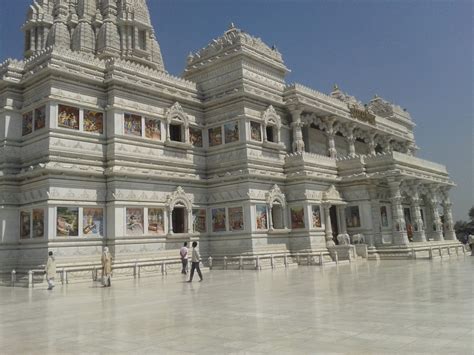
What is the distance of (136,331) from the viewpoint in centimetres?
969

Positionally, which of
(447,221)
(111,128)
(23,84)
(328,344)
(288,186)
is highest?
(23,84)

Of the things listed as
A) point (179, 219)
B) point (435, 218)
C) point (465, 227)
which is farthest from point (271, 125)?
point (465, 227)

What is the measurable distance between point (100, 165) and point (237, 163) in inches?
342

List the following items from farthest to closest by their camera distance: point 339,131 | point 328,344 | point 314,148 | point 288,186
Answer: point 339,131, point 314,148, point 288,186, point 328,344

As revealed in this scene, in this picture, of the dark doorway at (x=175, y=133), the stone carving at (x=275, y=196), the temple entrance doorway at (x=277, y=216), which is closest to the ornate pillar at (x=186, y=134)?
the dark doorway at (x=175, y=133)

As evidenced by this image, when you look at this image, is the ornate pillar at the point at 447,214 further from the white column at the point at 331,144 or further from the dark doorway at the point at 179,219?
the dark doorway at the point at 179,219

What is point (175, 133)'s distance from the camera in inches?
1228

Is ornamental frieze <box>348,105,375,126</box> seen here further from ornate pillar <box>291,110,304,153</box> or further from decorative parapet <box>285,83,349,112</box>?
ornate pillar <box>291,110,304,153</box>

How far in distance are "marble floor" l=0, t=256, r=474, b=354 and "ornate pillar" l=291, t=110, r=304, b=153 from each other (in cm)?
1661

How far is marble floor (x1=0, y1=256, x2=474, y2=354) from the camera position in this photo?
26.5 ft

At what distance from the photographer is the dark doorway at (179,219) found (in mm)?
29281

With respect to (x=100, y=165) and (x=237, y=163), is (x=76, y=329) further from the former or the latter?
(x=237, y=163)

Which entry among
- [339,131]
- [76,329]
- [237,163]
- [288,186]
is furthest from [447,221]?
[76,329]

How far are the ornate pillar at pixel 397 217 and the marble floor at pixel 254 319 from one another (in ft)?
46.2
